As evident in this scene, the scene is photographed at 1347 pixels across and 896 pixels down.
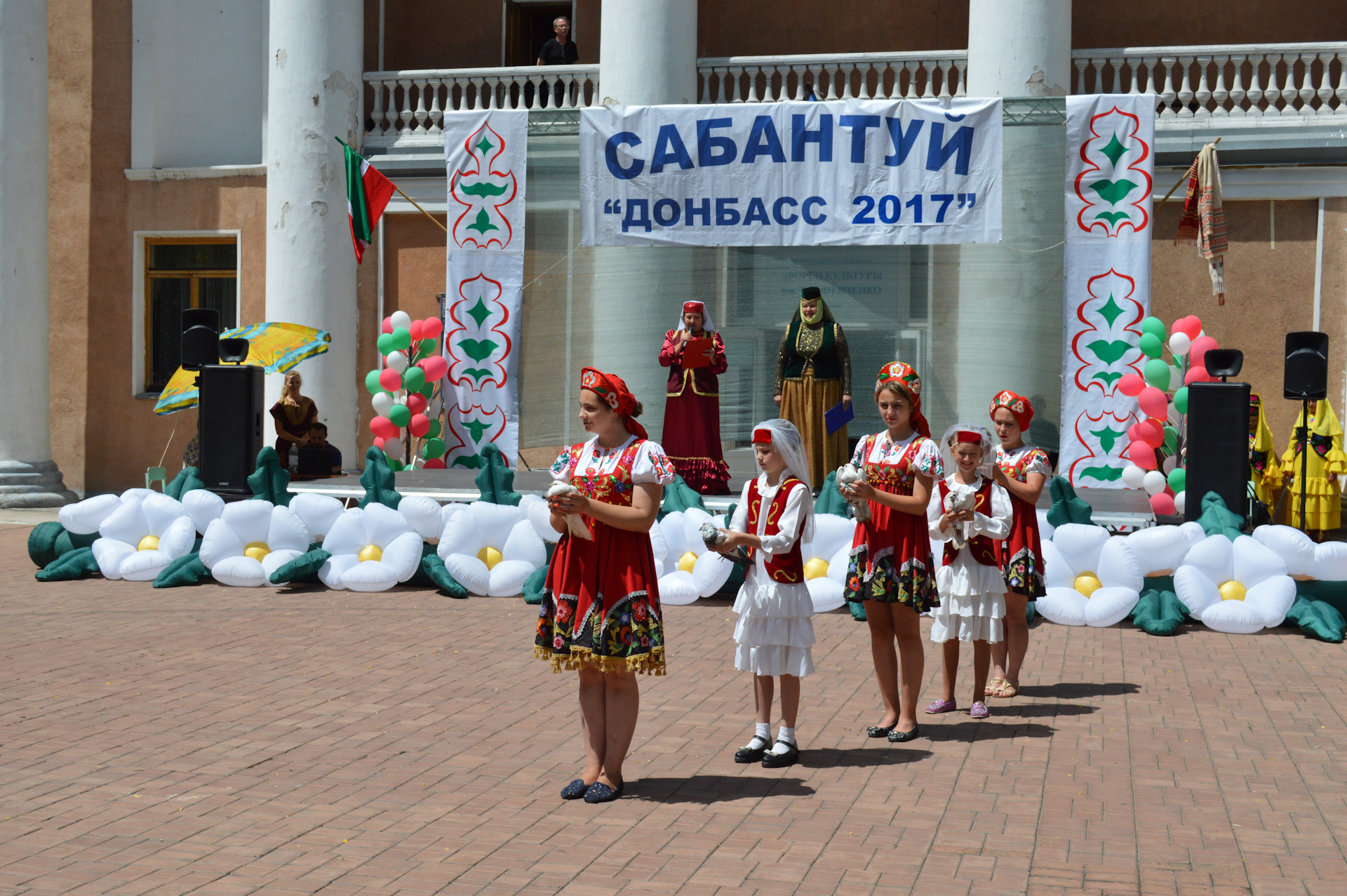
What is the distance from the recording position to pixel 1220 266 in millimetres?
12062

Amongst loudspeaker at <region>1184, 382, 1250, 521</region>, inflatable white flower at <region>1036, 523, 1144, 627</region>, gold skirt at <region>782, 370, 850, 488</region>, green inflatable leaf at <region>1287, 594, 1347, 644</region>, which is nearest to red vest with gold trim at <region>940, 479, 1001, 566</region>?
inflatable white flower at <region>1036, 523, 1144, 627</region>

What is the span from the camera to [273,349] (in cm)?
1448

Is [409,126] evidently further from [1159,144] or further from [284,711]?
[284,711]

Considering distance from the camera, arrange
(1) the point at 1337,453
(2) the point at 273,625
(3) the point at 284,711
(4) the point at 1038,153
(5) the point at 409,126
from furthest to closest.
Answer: (5) the point at 409,126, (1) the point at 1337,453, (4) the point at 1038,153, (2) the point at 273,625, (3) the point at 284,711

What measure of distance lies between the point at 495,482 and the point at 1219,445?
5.43 meters

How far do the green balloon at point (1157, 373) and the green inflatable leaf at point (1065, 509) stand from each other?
2325 millimetres

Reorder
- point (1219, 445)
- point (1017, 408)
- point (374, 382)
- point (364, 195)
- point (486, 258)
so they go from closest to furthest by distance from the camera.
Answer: point (1017, 408) < point (1219, 445) < point (486, 258) < point (364, 195) < point (374, 382)

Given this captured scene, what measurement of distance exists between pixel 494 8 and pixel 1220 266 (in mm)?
11302

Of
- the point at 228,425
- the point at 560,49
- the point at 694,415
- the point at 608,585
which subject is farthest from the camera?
the point at 560,49

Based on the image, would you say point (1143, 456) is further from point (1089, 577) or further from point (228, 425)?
point (228, 425)

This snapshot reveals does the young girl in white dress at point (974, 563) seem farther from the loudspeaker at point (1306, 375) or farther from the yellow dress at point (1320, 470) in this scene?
the yellow dress at point (1320, 470)

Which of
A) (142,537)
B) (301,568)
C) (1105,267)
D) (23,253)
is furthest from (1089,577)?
(23,253)

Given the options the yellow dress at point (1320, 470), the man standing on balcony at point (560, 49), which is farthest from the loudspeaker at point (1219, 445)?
the man standing on balcony at point (560, 49)

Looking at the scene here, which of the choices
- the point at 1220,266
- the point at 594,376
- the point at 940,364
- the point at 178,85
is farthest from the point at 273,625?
the point at 178,85
